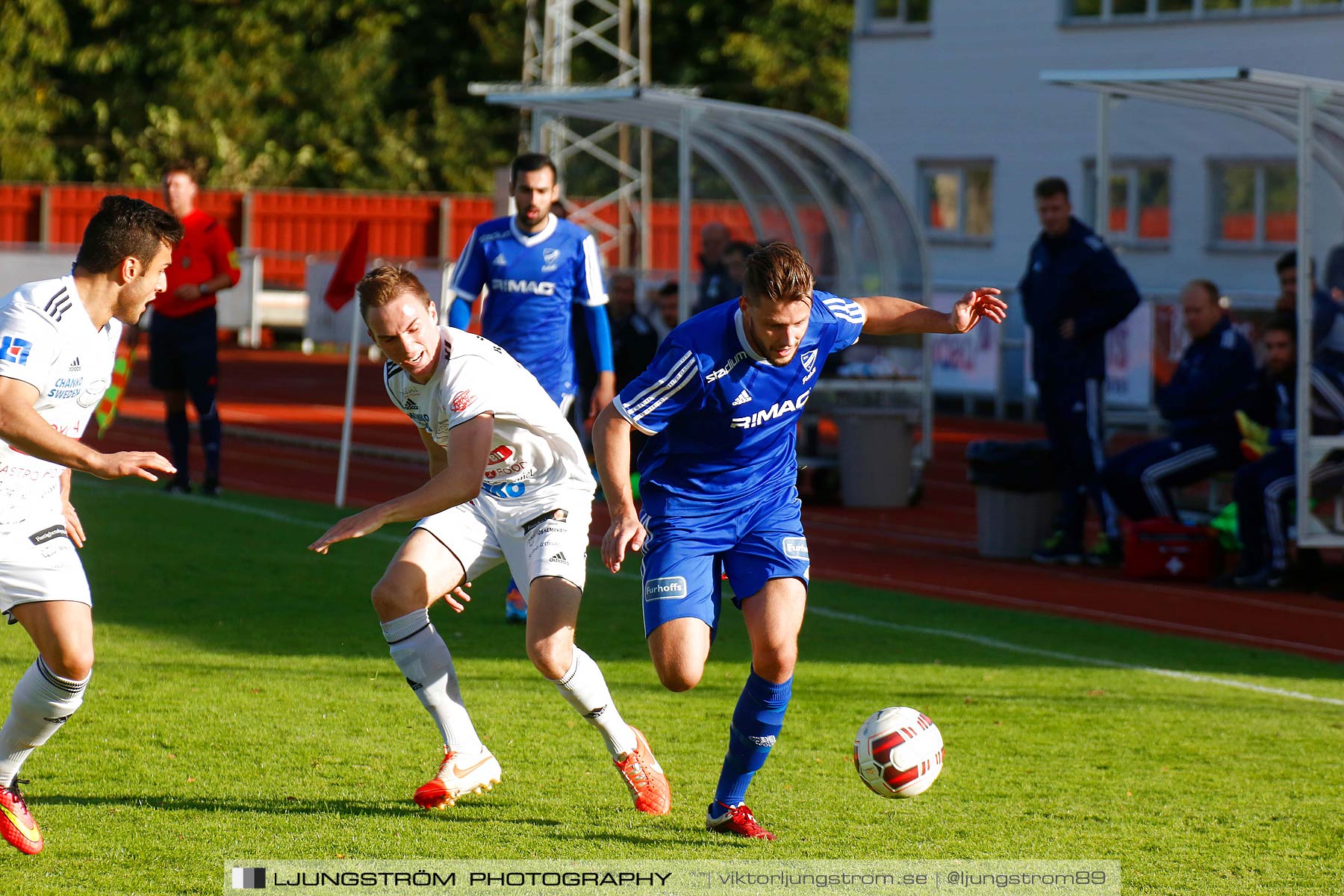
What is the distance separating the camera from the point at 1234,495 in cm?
1080

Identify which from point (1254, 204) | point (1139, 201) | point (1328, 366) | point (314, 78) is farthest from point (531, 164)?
point (314, 78)

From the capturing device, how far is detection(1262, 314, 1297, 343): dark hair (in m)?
10.7

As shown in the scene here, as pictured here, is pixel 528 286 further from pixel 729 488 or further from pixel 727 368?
pixel 727 368

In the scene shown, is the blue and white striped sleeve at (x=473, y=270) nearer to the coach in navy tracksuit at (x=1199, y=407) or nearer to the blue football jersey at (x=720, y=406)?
the blue football jersey at (x=720, y=406)

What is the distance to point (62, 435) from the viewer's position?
15.2 ft

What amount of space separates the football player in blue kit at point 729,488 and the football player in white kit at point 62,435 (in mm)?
1467

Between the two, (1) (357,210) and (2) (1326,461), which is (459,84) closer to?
(1) (357,210)

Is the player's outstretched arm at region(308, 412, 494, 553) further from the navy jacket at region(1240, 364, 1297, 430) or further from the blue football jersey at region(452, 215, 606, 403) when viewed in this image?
the navy jacket at region(1240, 364, 1297, 430)

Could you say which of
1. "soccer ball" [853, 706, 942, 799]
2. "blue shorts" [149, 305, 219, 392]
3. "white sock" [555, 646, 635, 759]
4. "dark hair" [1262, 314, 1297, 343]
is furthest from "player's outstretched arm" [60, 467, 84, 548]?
"dark hair" [1262, 314, 1297, 343]

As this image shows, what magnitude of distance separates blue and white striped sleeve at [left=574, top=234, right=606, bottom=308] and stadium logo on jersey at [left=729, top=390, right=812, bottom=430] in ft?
12.5

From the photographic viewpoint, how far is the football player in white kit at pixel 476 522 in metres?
5.13

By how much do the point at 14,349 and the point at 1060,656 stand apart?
222 inches

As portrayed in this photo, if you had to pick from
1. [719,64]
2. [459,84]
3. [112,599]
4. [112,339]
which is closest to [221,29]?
[459,84]

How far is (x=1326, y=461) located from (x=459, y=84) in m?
38.7
